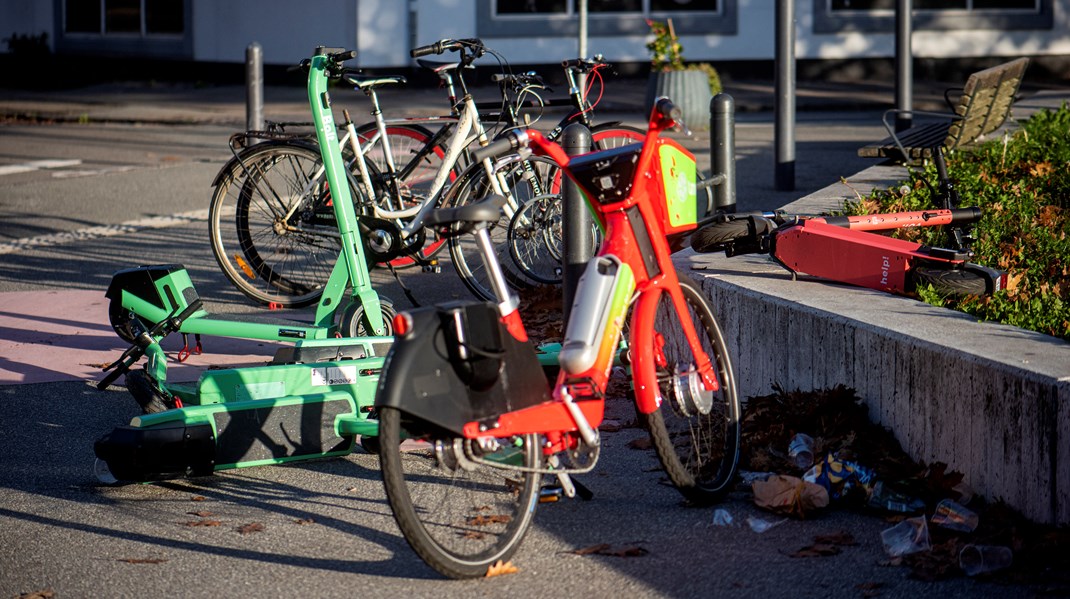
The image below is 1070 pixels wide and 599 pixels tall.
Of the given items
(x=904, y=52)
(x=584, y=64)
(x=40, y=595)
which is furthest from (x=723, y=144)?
(x=904, y=52)

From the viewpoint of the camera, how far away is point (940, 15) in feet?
76.3

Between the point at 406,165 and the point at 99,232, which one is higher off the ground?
the point at 406,165

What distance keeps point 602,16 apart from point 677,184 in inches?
766

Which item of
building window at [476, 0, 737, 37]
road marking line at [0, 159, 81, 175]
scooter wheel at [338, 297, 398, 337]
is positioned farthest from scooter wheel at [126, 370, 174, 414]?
building window at [476, 0, 737, 37]

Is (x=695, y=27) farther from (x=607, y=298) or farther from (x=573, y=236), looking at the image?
(x=607, y=298)

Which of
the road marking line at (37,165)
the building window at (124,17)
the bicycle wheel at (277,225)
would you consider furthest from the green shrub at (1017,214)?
the building window at (124,17)

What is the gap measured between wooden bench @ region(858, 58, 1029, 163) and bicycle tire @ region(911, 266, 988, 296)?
2790mm

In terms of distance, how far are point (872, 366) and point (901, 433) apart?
0.86 ft

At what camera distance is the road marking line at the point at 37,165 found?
558 inches

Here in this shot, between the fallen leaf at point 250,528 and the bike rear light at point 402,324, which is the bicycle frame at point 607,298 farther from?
the fallen leaf at point 250,528

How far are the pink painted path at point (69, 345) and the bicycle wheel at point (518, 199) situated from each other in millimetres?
1133

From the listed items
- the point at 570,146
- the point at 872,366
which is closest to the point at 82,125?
the point at 570,146

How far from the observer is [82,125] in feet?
63.5

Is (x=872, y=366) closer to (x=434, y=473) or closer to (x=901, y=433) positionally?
(x=901, y=433)
